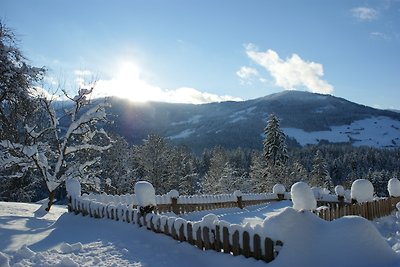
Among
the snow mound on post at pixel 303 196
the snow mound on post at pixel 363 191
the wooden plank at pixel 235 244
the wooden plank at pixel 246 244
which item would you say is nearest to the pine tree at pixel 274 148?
the snow mound on post at pixel 363 191

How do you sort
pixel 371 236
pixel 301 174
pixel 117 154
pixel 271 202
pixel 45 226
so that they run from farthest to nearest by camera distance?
pixel 301 174
pixel 117 154
pixel 271 202
pixel 45 226
pixel 371 236

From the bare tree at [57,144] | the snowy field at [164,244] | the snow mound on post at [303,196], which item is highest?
the bare tree at [57,144]

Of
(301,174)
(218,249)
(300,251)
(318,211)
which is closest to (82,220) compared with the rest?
(218,249)

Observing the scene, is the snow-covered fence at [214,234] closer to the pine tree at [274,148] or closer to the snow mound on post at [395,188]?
the snow mound on post at [395,188]

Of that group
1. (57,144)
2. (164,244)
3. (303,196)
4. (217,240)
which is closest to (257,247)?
(217,240)

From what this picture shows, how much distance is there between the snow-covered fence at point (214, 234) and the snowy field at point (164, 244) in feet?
0.52

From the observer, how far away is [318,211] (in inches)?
451

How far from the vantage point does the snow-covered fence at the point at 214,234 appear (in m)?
7.06

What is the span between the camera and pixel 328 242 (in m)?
6.26

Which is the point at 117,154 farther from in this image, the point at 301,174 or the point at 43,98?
the point at 301,174

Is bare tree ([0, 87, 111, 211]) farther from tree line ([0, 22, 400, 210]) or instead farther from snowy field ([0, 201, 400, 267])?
snowy field ([0, 201, 400, 267])

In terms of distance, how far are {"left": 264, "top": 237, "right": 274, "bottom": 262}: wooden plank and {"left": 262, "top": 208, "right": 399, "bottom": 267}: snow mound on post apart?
7.7 inches

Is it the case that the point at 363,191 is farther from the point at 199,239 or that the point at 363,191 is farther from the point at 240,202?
the point at 240,202

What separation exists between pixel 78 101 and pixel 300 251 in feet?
49.5
